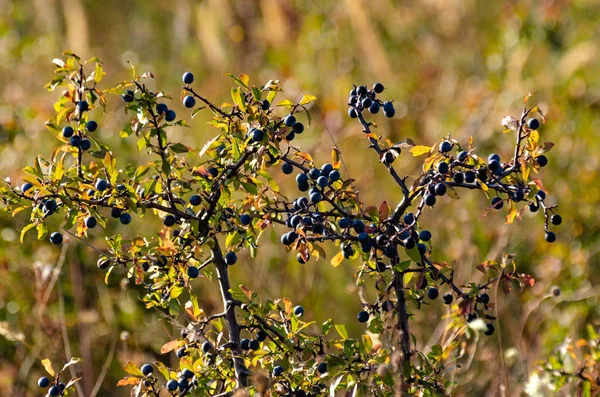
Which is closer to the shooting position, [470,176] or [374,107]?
[470,176]

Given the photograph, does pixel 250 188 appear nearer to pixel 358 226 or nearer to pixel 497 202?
pixel 358 226

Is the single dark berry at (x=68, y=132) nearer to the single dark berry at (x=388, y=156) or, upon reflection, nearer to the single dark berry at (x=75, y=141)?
the single dark berry at (x=75, y=141)

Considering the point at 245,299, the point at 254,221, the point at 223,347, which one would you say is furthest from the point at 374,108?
the point at 223,347

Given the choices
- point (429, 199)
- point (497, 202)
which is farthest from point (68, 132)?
point (497, 202)

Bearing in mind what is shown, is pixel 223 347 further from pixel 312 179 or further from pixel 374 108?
pixel 374 108

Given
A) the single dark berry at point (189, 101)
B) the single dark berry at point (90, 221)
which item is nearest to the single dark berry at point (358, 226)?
the single dark berry at point (189, 101)

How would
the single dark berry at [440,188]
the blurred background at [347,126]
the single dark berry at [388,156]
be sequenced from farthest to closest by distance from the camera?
the blurred background at [347,126]
the single dark berry at [388,156]
the single dark berry at [440,188]

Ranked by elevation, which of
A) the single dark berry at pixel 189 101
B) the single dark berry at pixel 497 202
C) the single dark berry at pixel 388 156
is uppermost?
the single dark berry at pixel 189 101

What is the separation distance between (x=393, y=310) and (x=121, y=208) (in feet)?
2.51

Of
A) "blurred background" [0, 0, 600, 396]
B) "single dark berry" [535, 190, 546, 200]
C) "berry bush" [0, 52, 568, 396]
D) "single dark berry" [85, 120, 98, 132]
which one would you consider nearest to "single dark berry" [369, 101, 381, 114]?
"berry bush" [0, 52, 568, 396]

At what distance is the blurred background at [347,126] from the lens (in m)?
3.57

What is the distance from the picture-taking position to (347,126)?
5.40 m

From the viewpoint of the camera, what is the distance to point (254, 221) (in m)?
2.03

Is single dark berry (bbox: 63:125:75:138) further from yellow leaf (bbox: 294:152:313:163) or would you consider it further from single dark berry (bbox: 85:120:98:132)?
yellow leaf (bbox: 294:152:313:163)
